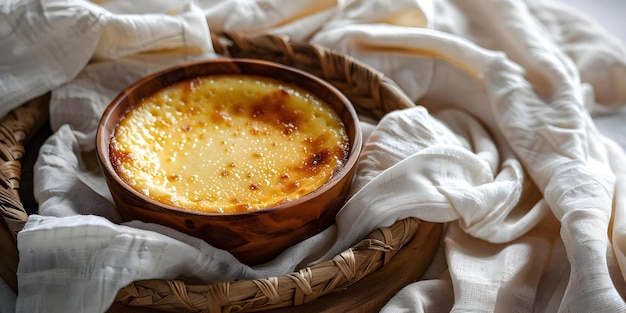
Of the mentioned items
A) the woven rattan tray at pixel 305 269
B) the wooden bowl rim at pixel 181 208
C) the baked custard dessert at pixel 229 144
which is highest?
the wooden bowl rim at pixel 181 208

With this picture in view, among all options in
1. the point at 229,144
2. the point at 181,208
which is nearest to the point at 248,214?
the point at 181,208

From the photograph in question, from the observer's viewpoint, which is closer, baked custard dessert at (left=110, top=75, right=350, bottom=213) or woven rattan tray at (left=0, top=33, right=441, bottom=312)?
woven rattan tray at (left=0, top=33, right=441, bottom=312)

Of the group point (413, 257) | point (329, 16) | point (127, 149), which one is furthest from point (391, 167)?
point (329, 16)

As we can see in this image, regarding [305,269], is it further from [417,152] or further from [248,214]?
[417,152]

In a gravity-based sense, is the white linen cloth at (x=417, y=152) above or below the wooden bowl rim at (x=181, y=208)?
below

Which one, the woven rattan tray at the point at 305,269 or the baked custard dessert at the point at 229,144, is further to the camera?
the baked custard dessert at the point at 229,144

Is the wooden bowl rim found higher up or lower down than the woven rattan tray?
higher up
